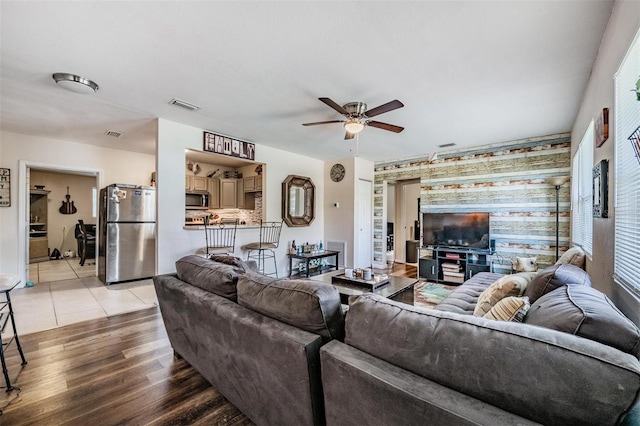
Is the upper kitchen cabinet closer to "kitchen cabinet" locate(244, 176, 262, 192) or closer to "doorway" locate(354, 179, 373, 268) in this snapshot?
"kitchen cabinet" locate(244, 176, 262, 192)

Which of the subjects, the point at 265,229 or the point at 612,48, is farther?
the point at 265,229

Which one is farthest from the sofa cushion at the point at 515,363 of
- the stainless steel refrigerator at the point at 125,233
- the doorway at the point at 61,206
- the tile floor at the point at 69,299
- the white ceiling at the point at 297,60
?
the doorway at the point at 61,206

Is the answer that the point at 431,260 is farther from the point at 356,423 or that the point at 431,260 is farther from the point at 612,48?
the point at 356,423

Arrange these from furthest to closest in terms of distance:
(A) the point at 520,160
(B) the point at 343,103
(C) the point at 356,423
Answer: (A) the point at 520,160, (B) the point at 343,103, (C) the point at 356,423

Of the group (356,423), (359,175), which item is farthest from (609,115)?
(359,175)

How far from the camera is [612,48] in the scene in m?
1.77

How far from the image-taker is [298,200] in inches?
231

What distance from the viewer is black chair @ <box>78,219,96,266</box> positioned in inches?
247

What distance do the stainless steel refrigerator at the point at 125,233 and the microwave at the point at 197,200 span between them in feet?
5.36

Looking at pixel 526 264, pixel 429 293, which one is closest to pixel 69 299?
pixel 429 293

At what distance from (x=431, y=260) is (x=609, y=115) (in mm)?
3528

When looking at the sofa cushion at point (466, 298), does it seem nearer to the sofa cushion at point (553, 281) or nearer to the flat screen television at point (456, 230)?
the sofa cushion at point (553, 281)

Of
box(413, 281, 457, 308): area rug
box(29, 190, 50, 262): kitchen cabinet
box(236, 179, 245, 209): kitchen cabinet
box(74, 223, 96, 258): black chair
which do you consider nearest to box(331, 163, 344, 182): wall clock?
box(236, 179, 245, 209): kitchen cabinet

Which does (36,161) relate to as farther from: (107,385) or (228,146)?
(107,385)
